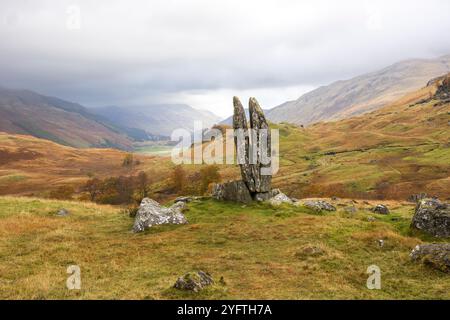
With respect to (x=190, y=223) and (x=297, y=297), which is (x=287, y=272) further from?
(x=190, y=223)

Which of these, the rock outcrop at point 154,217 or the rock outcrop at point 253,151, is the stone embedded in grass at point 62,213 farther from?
the rock outcrop at point 253,151

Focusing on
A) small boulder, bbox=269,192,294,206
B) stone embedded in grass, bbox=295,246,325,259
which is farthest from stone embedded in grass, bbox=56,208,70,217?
stone embedded in grass, bbox=295,246,325,259

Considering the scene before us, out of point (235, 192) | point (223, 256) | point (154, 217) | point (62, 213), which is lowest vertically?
point (223, 256)

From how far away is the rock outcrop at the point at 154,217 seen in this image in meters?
38.0

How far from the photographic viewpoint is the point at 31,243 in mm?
32469

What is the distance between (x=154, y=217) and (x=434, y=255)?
950 inches

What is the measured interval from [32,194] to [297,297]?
134811mm

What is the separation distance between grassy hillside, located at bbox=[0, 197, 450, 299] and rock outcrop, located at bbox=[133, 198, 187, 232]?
111cm

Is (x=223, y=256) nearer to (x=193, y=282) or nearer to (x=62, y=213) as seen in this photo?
(x=193, y=282)

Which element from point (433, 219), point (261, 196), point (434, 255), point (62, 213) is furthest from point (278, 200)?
point (62, 213)

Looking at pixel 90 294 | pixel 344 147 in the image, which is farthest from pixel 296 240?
pixel 344 147

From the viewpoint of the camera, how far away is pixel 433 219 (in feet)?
110
